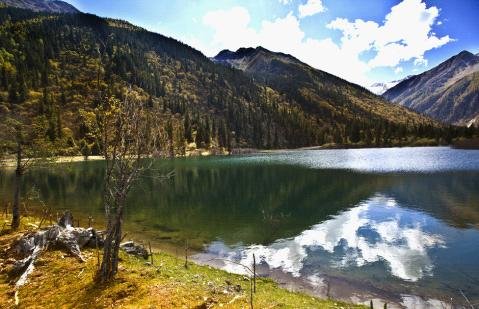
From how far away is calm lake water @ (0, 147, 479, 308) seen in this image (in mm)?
32250

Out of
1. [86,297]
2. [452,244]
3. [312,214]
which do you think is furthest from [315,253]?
[86,297]

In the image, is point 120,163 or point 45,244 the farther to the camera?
point 45,244

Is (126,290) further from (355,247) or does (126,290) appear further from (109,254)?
(355,247)

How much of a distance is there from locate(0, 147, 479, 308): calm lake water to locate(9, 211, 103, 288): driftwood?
13.4 metres

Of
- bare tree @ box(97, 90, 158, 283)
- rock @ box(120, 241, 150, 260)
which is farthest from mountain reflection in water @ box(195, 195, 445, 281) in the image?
bare tree @ box(97, 90, 158, 283)

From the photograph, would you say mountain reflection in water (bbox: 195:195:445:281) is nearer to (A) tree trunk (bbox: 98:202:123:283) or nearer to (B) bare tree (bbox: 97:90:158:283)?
(A) tree trunk (bbox: 98:202:123:283)

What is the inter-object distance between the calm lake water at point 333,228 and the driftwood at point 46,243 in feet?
44.0

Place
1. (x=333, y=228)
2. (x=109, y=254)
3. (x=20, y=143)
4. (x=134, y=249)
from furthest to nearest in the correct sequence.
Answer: (x=333, y=228) → (x=20, y=143) → (x=134, y=249) → (x=109, y=254)

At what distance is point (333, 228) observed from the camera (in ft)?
168

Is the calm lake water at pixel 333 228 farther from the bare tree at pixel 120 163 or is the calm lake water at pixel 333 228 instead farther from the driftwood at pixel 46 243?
the bare tree at pixel 120 163

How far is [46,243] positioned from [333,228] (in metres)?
37.2

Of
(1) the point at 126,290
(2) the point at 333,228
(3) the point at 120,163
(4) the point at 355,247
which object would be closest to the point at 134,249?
(1) the point at 126,290

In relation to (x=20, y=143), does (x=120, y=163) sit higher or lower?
lower

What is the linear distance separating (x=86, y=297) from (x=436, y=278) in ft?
96.6
